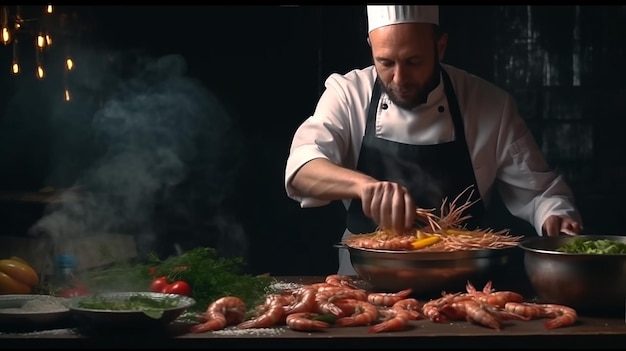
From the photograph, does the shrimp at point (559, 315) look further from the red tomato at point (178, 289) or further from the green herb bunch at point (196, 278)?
the red tomato at point (178, 289)

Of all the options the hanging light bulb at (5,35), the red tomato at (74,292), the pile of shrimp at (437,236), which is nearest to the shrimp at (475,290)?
the pile of shrimp at (437,236)

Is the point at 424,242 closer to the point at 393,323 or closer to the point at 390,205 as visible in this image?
the point at 390,205

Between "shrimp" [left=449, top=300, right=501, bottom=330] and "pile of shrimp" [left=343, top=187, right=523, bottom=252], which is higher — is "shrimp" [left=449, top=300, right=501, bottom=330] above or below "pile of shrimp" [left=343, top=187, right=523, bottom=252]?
below

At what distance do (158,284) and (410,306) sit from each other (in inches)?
38.8

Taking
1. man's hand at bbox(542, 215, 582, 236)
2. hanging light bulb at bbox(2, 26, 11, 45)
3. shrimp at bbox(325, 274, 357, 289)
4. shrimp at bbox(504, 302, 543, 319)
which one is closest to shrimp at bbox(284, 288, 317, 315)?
shrimp at bbox(325, 274, 357, 289)

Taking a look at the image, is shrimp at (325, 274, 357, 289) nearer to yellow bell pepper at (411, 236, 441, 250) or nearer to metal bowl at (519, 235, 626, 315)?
yellow bell pepper at (411, 236, 441, 250)

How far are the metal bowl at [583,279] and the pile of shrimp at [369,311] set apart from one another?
3.2 inches

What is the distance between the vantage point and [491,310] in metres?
3.08

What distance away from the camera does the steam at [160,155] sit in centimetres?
717

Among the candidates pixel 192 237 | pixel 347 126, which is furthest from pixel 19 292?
pixel 192 237

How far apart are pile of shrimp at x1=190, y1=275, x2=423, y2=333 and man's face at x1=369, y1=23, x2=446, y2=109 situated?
1.57m

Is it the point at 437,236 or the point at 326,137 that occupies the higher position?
the point at 326,137

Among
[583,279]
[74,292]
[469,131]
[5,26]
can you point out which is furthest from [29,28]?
[583,279]

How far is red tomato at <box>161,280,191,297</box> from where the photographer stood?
11.2ft
